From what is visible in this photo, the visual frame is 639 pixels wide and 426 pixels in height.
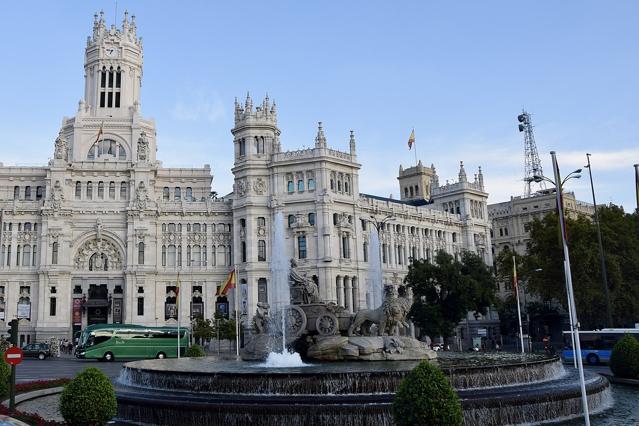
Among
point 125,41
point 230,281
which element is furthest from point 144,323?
point 125,41

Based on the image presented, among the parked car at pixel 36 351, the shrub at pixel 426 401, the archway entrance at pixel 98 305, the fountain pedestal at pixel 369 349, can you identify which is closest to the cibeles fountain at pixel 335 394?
the fountain pedestal at pixel 369 349

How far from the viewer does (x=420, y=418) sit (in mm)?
15898

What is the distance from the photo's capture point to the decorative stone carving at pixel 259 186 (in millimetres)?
82625

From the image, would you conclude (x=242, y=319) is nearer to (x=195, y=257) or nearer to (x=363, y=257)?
(x=195, y=257)

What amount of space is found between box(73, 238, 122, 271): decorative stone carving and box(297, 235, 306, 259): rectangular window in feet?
77.0

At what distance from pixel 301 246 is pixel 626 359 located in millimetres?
52129

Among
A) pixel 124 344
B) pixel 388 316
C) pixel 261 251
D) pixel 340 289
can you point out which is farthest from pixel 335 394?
pixel 261 251

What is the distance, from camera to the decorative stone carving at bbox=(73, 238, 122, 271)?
3250 inches

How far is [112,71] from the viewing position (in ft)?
316

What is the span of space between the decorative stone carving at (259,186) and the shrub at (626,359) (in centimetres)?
5591

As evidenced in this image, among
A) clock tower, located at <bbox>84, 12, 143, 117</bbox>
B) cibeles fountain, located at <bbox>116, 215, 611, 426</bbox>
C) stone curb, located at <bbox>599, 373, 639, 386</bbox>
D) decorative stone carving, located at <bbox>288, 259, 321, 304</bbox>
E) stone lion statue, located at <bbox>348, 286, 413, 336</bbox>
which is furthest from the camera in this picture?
clock tower, located at <bbox>84, 12, 143, 117</bbox>

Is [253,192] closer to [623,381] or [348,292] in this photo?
[348,292]

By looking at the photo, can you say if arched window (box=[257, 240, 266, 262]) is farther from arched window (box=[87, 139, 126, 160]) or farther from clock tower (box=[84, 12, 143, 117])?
clock tower (box=[84, 12, 143, 117])

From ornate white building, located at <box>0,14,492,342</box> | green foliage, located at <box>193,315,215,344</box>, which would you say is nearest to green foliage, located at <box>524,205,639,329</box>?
ornate white building, located at <box>0,14,492,342</box>
